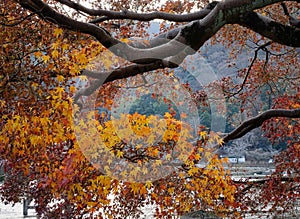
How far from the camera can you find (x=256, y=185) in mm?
8914

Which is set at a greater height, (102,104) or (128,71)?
(102,104)

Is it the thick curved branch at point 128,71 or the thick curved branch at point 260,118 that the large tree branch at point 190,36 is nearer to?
the thick curved branch at point 128,71

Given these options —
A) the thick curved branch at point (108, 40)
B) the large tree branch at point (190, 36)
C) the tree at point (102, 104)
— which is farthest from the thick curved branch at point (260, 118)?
the thick curved branch at point (108, 40)

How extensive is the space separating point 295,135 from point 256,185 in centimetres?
175

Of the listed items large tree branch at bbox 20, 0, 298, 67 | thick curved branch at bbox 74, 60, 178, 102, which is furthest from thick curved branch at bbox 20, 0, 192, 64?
thick curved branch at bbox 74, 60, 178, 102

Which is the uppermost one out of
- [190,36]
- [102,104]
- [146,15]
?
[146,15]

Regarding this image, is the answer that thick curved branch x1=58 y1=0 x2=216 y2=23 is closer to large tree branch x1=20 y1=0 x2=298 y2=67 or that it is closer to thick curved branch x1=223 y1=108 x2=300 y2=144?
large tree branch x1=20 y1=0 x2=298 y2=67

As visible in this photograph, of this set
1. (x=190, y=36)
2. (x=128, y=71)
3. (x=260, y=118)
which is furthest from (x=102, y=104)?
(x=190, y=36)

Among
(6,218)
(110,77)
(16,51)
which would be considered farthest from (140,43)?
(6,218)

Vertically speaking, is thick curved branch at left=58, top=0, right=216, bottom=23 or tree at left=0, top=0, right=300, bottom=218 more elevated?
thick curved branch at left=58, top=0, right=216, bottom=23

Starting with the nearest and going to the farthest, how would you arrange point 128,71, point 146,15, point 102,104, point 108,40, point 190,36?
point 108,40, point 190,36, point 128,71, point 146,15, point 102,104

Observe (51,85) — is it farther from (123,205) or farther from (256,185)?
(256,185)

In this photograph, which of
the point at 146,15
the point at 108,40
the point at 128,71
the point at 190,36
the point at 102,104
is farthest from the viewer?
the point at 102,104

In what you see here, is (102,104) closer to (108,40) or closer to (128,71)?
(128,71)
